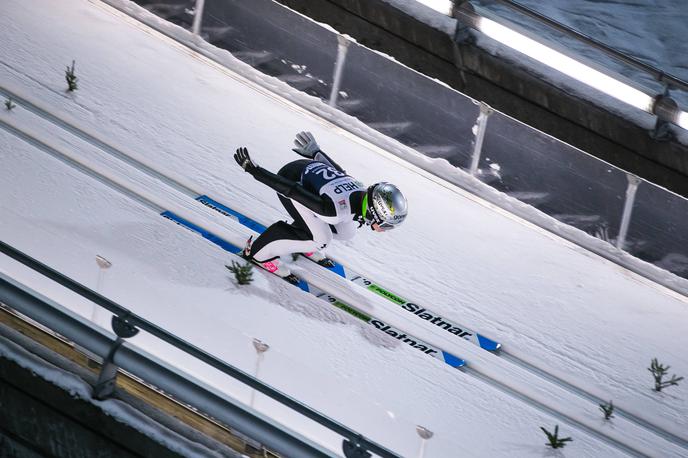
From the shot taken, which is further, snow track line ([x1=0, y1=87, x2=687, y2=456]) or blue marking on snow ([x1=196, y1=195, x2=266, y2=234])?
blue marking on snow ([x1=196, y1=195, x2=266, y2=234])

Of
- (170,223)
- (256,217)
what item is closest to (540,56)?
(256,217)

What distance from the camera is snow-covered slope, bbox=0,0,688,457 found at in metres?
5.96

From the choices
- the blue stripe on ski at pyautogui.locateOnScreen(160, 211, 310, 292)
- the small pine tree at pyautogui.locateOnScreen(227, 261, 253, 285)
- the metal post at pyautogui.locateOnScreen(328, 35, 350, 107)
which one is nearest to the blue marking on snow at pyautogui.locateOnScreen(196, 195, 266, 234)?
the blue stripe on ski at pyautogui.locateOnScreen(160, 211, 310, 292)

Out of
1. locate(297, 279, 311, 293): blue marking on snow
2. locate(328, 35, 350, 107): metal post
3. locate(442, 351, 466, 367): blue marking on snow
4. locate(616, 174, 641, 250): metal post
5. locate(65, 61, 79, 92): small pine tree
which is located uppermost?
locate(328, 35, 350, 107): metal post

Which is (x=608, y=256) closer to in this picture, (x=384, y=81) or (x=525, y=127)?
(x=525, y=127)

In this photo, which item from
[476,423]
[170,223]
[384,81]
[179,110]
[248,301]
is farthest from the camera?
[384,81]

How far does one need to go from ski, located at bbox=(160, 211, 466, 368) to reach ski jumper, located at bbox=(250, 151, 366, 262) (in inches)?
10.2

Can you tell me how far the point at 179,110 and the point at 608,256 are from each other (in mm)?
4328

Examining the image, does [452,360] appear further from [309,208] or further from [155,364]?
[155,364]

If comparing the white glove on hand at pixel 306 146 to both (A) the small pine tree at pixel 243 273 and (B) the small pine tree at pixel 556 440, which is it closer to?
(A) the small pine tree at pixel 243 273

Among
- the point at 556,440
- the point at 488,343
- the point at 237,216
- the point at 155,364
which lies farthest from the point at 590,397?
the point at 155,364

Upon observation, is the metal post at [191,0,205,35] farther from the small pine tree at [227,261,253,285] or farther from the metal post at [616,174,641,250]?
the metal post at [616,174,641,250]

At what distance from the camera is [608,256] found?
9820 mm

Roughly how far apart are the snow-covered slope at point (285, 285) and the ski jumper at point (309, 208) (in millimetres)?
319
